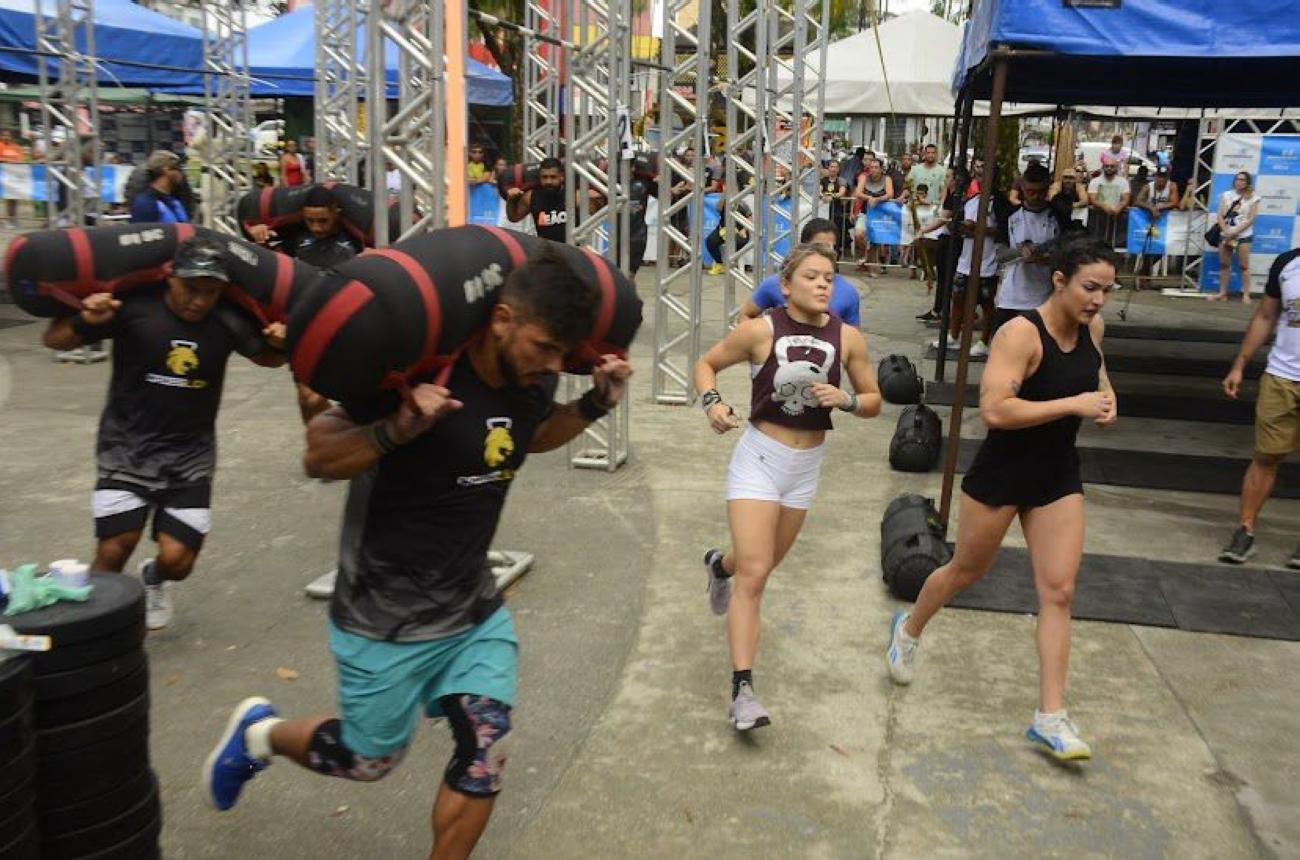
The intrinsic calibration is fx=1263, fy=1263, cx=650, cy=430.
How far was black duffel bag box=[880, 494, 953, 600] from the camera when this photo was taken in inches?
232

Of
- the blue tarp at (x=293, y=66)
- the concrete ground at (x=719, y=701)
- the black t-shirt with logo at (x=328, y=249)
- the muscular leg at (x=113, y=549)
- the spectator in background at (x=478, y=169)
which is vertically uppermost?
the blue tarp at (x=293, y=66)

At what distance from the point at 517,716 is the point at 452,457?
1.86 metres

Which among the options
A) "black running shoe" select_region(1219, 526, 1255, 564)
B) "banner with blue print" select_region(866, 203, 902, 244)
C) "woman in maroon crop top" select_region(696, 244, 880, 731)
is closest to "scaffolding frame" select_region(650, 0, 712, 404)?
"black running shoe" select_region(1219, 526, 1255, 564)

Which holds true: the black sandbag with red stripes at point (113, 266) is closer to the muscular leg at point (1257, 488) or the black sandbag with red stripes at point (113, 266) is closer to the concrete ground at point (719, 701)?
the concrete ground at point (719, 701)

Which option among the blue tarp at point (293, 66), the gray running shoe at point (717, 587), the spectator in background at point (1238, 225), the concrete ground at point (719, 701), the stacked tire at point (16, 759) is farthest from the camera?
the blue tarp at point (293, 66)

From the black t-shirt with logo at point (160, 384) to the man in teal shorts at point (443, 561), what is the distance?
210cm

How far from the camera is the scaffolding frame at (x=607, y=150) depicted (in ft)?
25.1

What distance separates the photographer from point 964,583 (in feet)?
15.7

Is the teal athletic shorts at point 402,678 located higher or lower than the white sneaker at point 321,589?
higher

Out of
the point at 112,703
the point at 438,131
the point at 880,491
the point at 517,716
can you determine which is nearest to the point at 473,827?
the point at 112,703

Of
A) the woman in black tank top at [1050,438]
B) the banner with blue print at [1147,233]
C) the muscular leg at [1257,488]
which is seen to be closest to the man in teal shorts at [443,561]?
the woman in black tank top at [1050,438]

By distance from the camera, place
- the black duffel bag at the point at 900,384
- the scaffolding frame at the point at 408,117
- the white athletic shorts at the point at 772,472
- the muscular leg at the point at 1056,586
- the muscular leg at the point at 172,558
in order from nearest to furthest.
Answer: the muscular leg at the point at 1056,586, the white athletic shorts at the point at 772,472, the muscular leg at the point at 172,558, the scaffolding frame at the point at 408,117, the black duffel bag at the point at 900,384

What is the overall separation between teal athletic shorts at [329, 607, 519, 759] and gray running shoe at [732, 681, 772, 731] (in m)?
1.40

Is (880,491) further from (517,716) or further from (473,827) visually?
(473,827)
